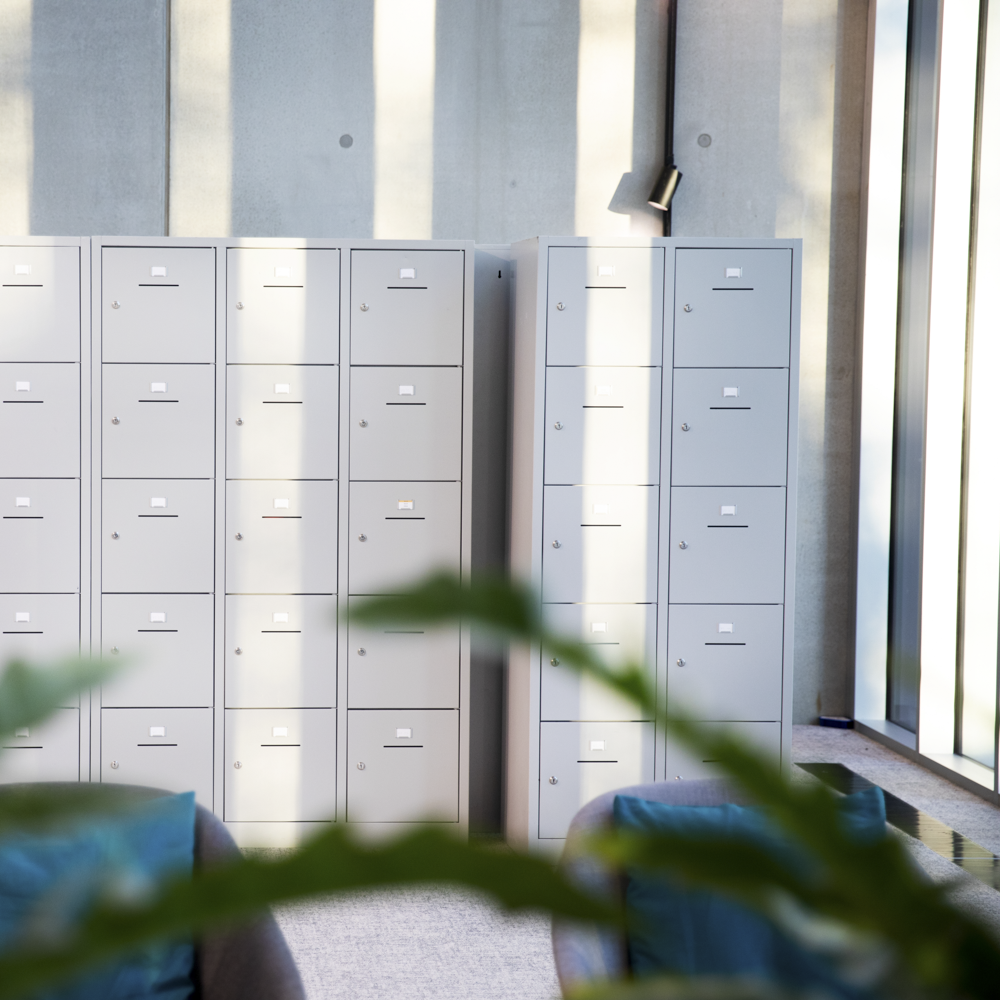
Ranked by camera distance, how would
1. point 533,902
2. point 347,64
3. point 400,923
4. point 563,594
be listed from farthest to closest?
→ point 347,64 → point 563,594 → point 400,923 → point 533,902

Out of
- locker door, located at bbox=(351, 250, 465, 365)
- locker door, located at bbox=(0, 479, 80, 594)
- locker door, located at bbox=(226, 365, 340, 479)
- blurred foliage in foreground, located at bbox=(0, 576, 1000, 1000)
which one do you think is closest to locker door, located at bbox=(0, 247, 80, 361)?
locker door, located at bbox=(0, 479, 80, 594)

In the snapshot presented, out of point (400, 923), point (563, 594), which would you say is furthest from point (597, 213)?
point (400, 923)

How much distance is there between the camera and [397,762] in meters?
3.46

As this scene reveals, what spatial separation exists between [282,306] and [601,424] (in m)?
1.14

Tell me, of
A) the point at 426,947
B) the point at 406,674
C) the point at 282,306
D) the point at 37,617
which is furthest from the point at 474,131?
the point at 426,947

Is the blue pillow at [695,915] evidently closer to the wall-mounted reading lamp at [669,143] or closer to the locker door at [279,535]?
the locker door at [279,535]

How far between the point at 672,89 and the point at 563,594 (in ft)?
9.62

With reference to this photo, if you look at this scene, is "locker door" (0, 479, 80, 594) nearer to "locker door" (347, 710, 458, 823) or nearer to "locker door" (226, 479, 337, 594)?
"locker door" (226, 479, 337, 594)

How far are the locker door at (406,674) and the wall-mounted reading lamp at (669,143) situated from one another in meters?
2.58

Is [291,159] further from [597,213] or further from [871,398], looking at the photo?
[871,398]

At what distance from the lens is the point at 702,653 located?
11.2 feet

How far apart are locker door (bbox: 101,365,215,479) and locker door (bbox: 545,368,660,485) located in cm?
115

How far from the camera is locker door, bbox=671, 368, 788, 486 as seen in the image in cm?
338

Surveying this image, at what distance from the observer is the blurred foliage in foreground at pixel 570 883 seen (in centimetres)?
18
